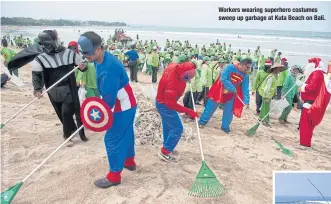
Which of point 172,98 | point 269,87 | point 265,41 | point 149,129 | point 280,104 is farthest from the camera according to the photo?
point 265,41

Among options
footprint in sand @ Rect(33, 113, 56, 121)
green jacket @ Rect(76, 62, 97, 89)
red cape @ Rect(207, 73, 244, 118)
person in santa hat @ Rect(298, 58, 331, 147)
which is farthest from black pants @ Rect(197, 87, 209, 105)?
footprint in sand @ Rect(33, 113, 56, 121)

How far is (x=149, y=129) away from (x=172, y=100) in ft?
4.70

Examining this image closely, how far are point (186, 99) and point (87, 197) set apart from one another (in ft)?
15.4

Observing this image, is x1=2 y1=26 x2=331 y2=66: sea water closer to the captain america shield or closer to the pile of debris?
the pile of debris

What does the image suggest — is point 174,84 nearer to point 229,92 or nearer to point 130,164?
point 130,164

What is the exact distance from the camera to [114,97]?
303cm

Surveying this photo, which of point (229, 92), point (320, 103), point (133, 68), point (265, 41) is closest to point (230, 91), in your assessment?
point (229, 92)

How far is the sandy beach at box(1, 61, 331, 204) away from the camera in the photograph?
328 cm

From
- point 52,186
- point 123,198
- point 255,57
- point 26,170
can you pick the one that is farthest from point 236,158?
point 255,57

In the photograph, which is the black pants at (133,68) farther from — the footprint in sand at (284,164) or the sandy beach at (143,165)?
the footprint in sand at (284,164)

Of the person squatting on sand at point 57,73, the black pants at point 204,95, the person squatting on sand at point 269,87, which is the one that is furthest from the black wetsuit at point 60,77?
the black pants at point 204,95

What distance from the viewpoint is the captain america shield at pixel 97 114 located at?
2938 millimetres

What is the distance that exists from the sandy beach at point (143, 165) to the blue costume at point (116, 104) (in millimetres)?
399

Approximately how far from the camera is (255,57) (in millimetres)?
17703
